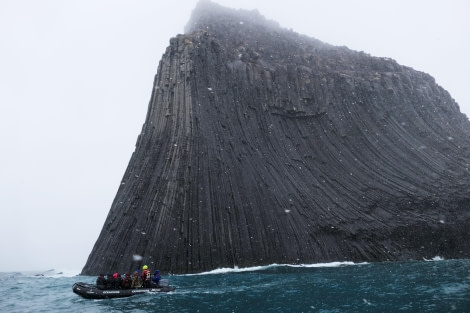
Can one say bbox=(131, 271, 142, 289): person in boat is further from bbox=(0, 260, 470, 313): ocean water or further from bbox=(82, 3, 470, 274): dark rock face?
bbox=(82, 3, 470, 274): dark rock face

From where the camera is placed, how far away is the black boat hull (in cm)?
3020

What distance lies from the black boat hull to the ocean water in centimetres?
51

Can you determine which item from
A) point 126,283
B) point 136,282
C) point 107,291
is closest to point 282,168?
point 136,282

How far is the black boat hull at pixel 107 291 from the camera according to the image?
99.1 feet

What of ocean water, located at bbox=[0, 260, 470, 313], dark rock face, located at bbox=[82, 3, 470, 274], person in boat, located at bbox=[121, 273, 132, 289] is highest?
dark rock face, located at bbox=[82, 3, 470, 274]

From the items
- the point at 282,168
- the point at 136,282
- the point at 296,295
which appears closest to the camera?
the point at 296,295

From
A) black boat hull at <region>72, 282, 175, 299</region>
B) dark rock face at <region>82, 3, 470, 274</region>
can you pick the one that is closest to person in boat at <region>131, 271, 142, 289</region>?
black boat hull at <region>72, 282, 175, 299</region>

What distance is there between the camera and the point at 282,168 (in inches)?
2093

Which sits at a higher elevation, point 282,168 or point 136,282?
point 282,168

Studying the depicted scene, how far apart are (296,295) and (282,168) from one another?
27145 mm

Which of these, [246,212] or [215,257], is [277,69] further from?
[215,257]

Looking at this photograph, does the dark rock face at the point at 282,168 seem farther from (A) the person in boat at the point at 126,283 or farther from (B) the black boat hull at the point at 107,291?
(B) the black boat hull at the point at 107,291

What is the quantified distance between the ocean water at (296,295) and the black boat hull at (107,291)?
1.67ft

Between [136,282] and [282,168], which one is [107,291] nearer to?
[136,282]
